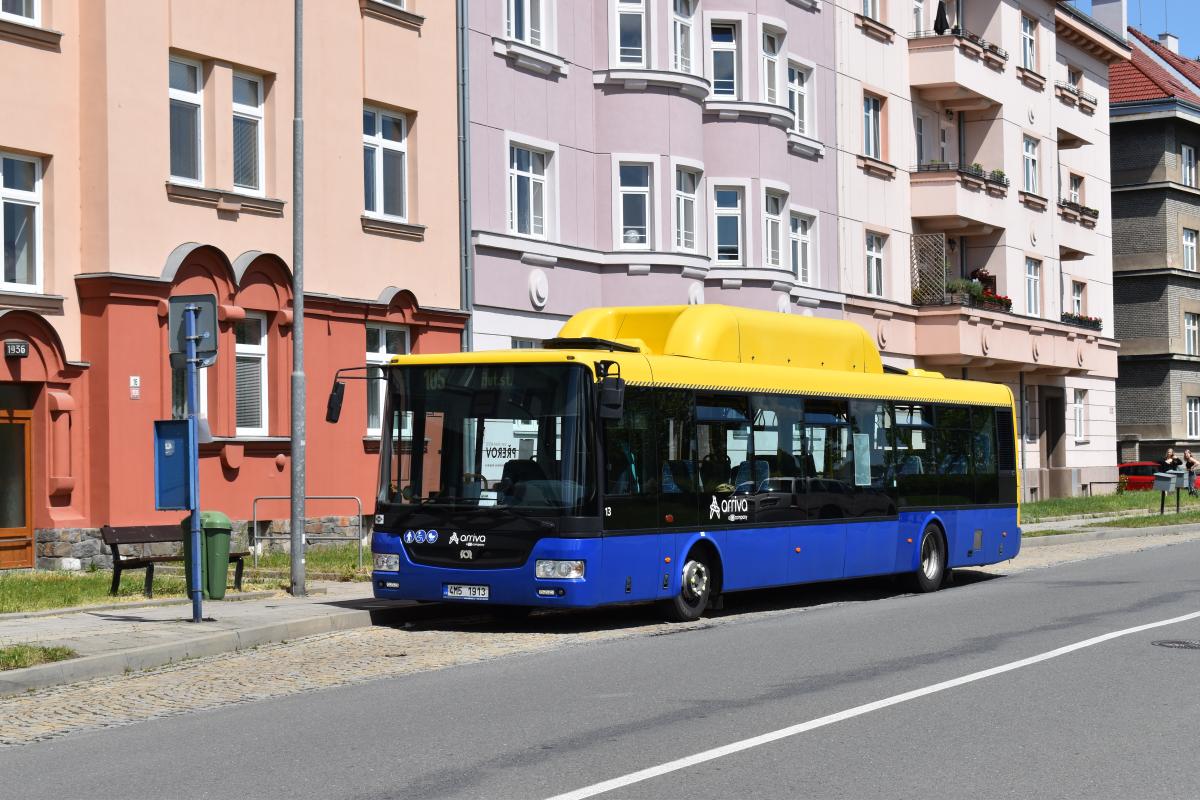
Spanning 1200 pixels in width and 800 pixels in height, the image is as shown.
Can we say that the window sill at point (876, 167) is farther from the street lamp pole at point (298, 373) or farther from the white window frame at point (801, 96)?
the street lamp pole at point (298, 373)

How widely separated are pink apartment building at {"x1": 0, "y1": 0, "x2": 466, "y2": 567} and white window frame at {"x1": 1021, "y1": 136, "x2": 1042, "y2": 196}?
24.0 metres

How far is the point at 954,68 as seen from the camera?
138 feet

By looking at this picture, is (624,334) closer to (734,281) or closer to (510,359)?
(510,359)

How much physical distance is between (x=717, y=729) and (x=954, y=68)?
114ft

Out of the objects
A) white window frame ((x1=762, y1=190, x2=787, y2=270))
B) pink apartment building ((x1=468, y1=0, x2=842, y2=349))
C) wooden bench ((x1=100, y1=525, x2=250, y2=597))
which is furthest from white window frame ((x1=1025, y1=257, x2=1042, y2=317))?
wooden bench ((x1=100, y1=525, x2=250, y2=597))

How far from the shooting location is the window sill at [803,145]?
119 feet

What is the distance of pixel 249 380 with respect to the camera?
80.8 ft

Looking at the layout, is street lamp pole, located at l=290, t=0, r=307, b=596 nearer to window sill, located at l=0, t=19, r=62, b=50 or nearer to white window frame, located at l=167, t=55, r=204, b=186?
window sill, located at l=0, t=19, r=62, b=50

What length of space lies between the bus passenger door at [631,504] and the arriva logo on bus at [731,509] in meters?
1.00

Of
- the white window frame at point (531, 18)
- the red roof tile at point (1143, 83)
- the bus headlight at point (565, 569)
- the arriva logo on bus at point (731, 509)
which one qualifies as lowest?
the bus headlight at point (565, 569)

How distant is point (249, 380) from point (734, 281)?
1175 cm

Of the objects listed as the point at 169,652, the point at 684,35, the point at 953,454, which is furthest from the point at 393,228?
the point at 169,652

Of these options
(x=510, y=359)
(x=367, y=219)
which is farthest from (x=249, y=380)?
(x=510, y=359)

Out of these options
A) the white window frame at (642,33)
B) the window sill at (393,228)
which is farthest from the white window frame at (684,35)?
the window sill at (393,228)
